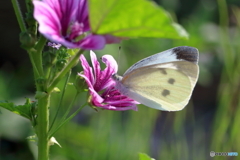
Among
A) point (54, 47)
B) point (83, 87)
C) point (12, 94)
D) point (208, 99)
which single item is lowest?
point (208, 99)

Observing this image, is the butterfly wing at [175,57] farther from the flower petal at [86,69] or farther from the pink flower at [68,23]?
the pink flower at [68,23]

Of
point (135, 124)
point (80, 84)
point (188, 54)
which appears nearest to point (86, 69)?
point (80, 84)

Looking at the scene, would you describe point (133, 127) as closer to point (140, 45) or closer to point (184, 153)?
point (184, 153)

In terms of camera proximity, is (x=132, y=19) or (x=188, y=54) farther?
(x=188, y=54)

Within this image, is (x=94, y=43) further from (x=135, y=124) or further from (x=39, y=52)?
(x=135, y=124)

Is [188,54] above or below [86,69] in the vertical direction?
below

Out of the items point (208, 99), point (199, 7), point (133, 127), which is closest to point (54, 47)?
point (133, 127)

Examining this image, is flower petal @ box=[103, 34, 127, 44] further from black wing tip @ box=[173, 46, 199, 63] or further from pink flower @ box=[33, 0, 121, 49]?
black wing tip @ box=[173, 46, 199, 63]
